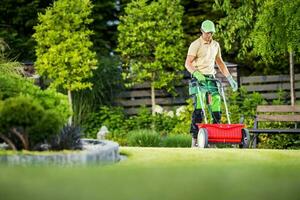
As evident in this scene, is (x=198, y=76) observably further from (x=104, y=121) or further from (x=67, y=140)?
(x=104, y=121)

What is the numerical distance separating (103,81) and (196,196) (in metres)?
10.7

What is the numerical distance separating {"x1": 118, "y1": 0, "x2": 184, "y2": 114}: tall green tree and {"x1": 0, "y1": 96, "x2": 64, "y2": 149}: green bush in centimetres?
802

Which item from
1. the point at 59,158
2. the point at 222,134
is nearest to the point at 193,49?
the point at 222,134

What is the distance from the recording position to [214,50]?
11008 mm

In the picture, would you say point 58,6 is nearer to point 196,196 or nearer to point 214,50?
point 214,50

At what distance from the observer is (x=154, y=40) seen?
16000 mm

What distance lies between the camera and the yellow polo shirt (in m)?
10.9

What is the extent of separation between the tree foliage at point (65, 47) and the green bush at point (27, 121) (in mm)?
7109

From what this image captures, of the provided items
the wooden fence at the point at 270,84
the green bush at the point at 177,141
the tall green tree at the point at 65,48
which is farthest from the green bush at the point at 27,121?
the wooden fence at the point at 270,84

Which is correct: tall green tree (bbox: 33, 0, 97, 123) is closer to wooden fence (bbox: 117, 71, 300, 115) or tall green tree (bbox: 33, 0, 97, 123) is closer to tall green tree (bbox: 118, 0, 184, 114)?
tall green tree (bbox: 118, 0, 184, 114)

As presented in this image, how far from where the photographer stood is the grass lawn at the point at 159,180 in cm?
572

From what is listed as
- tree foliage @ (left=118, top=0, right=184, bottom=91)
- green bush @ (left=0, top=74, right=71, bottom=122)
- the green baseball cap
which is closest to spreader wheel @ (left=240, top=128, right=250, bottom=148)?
the green baseball cap

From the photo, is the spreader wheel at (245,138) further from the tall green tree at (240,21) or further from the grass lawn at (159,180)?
the tall green tree at (240,21)

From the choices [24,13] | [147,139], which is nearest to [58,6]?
[24,13]
